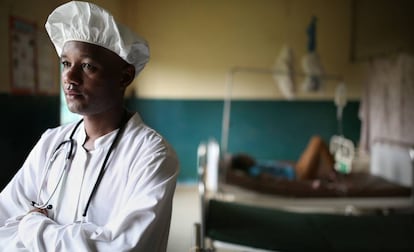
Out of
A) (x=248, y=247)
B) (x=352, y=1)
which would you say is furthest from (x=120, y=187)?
(x=352, y=1)

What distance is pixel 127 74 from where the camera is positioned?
842 millimetres

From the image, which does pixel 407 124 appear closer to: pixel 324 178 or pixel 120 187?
pixel 324 178

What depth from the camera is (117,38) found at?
30.4 inches

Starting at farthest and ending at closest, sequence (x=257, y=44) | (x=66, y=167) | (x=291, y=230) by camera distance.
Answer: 1. (x=257, y=44)
2. (x=291, y=230)
3. (x=66, y=167)

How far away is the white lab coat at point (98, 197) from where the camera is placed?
0.73 meters

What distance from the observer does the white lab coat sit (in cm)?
73

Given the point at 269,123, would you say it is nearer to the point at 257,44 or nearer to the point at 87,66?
the point at 257,44

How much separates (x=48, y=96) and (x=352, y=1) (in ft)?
14.1

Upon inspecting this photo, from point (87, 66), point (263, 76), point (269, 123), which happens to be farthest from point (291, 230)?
Answer: point (263, 76)

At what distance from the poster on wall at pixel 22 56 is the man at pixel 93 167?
1.7 inches

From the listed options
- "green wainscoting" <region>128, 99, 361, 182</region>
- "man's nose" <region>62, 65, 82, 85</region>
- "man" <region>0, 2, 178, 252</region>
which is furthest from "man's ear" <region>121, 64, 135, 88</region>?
"green wainscoting" <region>128, 99, 361, 182</region>

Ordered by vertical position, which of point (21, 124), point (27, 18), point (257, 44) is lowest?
point (21, 124)

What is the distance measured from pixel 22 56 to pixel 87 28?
0.47 feet

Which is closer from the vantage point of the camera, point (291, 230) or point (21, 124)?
point (21, 124)
